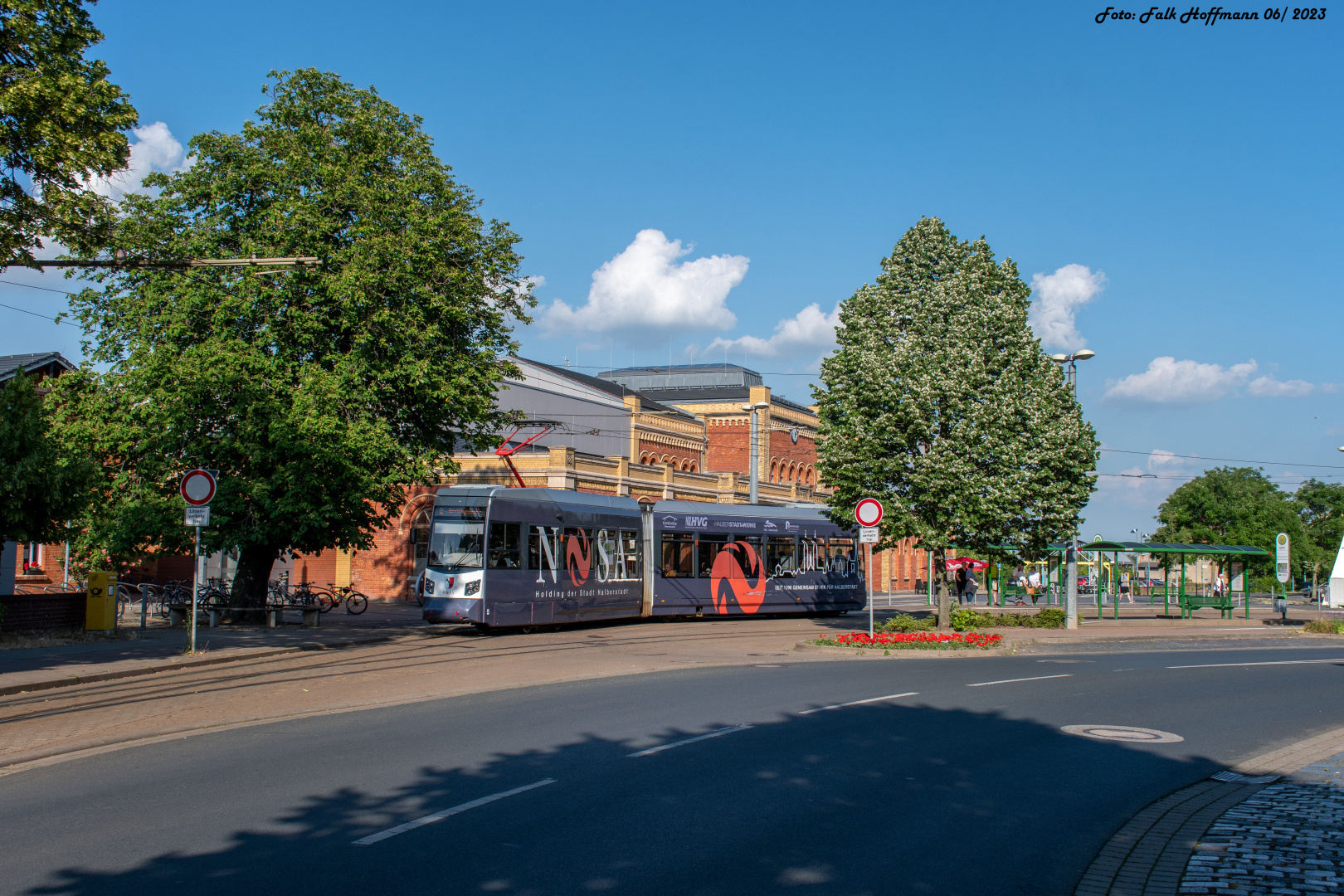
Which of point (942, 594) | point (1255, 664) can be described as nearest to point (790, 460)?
point (942, 594)

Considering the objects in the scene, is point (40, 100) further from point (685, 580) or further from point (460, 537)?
point (685, 580)

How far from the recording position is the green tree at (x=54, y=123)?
44.2ft

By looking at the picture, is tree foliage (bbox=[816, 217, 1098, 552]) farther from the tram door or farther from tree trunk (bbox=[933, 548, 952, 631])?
the tram door

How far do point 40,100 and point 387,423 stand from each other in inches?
449

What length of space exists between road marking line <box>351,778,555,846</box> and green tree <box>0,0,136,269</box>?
34.5 feet

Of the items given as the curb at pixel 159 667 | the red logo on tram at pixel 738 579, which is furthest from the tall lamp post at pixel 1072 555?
the curb at pixel 159 667

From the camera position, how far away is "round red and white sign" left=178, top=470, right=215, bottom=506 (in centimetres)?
1784

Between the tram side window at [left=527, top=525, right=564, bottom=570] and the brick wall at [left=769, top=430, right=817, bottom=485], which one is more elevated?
the brick wall at [left=769, top=430, right=817, bottom=485]

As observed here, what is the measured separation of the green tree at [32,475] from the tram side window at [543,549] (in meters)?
9.54

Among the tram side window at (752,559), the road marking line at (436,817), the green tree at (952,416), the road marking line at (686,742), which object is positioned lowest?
the road marking line at (686,742)

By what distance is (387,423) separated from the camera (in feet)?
79.0

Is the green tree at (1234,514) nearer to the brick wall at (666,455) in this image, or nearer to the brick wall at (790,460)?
the brick wall at (790,460)

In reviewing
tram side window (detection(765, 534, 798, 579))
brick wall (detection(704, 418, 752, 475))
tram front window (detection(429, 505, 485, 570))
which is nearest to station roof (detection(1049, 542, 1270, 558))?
tram side window (detection(765, 534, 798, 579))

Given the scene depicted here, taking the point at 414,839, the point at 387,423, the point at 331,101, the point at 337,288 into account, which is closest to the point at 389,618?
the point at 387,423
